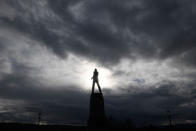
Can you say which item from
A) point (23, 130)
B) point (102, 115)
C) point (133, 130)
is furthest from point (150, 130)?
point (23, 130)

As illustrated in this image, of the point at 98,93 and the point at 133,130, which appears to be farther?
the point at 133,130

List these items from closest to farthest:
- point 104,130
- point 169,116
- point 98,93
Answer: point 104,130, point 98,93, point 169,116

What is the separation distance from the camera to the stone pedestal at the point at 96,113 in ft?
60.5

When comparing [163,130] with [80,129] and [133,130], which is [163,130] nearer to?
[133,130]

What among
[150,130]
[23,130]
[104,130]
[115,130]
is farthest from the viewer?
[23,130]

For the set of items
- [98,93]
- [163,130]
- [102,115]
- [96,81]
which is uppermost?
[96,81]

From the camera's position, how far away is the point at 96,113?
19.3m

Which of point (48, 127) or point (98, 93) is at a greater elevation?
point (98, 93)

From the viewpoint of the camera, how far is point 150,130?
3819cm

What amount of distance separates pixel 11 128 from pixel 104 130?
3037cm

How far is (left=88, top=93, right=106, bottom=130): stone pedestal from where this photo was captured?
18.5m

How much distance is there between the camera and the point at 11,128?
133 feet

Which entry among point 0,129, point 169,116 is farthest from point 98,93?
point 169,116

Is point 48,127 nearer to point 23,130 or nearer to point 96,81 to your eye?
point 23,130
